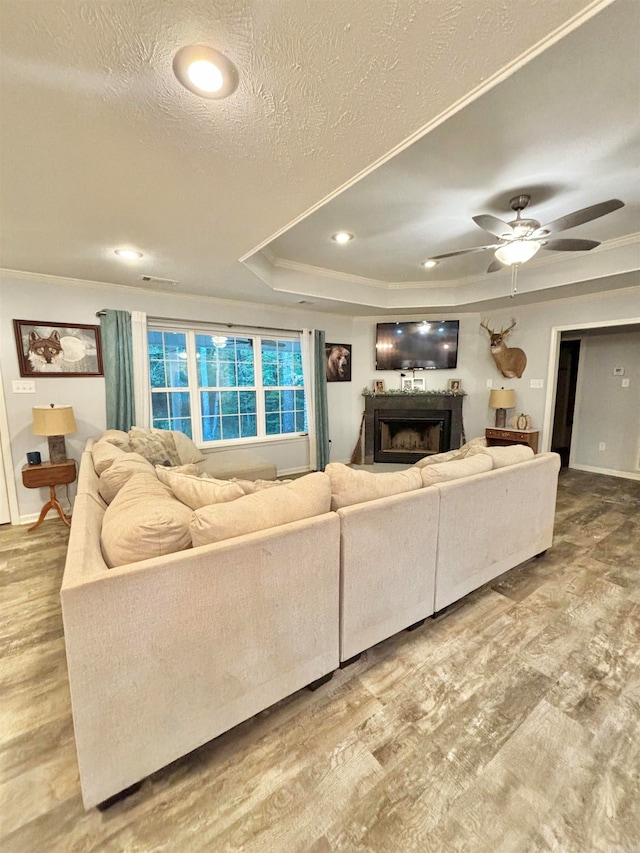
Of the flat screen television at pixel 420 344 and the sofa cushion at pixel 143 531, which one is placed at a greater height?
the flat screen television at pixel 420 344

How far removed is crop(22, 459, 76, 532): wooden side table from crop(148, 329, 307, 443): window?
99 cm

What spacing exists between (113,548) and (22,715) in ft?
3.25

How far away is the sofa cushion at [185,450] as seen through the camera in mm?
3547

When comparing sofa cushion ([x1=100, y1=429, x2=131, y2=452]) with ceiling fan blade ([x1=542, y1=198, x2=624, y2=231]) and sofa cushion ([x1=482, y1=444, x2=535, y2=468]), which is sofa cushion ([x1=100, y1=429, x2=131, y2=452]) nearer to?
sofa cushion ([x1=482, y1=444, x2=535, y2=468])

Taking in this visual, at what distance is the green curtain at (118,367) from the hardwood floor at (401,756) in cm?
197

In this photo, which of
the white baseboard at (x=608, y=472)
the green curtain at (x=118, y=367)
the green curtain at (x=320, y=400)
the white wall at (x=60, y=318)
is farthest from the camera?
the green curtain at (x=320, y=400)

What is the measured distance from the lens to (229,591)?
124 cm

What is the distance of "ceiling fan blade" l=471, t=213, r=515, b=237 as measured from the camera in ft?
6.99

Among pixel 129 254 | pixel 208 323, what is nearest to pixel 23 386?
pixel 129 254

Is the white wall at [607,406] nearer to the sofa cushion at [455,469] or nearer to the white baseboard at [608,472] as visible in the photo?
the white baseboard at [608,472]

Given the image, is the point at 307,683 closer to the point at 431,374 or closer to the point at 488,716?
the point at 488,716

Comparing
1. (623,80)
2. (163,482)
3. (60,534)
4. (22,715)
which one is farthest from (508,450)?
(60,534)

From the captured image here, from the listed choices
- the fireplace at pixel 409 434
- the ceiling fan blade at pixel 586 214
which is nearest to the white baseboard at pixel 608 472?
the fireplace at pixel 409 434

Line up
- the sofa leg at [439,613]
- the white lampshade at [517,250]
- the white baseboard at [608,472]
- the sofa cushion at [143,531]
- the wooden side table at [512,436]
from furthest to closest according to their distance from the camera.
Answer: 1. the white baseboard at [608,472]
2. the wooden side table at [512,436]
3. the white lampshade at [517,250]
4. the sofa leg at [439,613]
5. the sofa cushion at [143,531]
